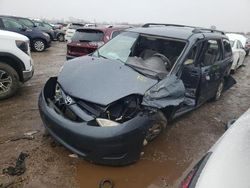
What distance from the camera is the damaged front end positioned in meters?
3.21

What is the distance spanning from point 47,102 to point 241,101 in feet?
18.1

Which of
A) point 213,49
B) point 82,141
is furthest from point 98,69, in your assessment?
point 213,49

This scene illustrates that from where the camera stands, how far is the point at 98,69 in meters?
4.15

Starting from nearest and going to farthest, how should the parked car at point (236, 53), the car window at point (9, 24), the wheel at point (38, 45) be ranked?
the parked car at point (236, 53) → the car window at point (9, 24) → the wheel at point (38, 45)

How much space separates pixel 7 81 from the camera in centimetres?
556

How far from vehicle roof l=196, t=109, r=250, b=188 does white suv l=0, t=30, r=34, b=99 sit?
15.1 ft

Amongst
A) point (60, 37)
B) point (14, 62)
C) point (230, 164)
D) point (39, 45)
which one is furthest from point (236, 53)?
point (60, 37)

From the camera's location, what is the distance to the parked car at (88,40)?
8.57 meters

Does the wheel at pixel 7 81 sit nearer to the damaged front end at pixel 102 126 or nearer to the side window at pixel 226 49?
the damaged front end at pixel 102 126

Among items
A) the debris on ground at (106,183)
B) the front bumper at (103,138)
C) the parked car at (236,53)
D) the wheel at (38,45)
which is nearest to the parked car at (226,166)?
the front bumper at (103,138)

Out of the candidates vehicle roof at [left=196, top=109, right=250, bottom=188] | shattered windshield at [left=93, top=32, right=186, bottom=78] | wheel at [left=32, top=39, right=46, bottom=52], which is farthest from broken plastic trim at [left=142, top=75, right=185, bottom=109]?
wheel at [left=32, top=39, right=46, bottom=52]

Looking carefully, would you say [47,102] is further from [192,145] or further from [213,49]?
[213,49]

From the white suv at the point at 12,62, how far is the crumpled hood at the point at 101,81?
178 centimetres

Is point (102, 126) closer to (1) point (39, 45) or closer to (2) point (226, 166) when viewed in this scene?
(2) point (226, 166)
